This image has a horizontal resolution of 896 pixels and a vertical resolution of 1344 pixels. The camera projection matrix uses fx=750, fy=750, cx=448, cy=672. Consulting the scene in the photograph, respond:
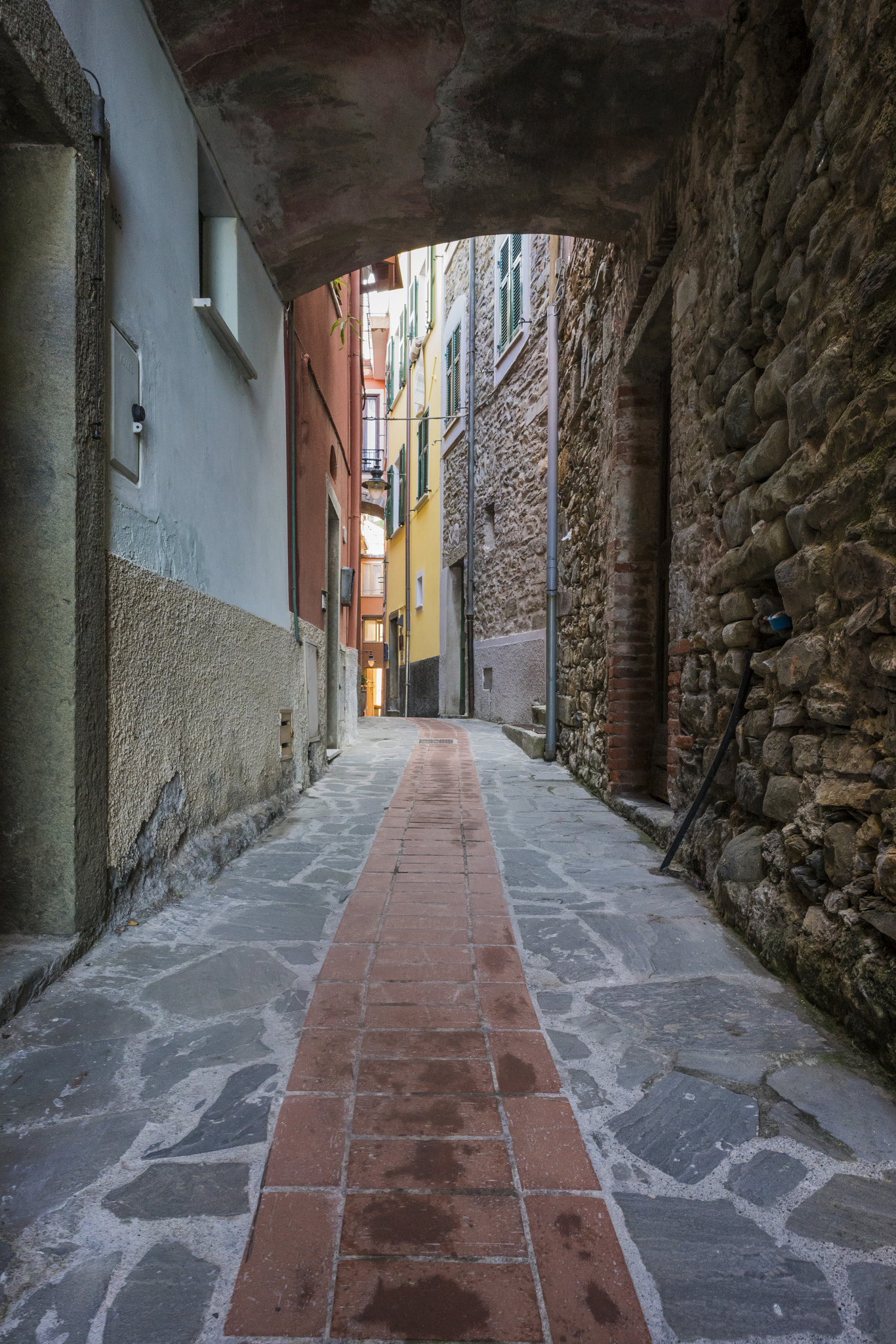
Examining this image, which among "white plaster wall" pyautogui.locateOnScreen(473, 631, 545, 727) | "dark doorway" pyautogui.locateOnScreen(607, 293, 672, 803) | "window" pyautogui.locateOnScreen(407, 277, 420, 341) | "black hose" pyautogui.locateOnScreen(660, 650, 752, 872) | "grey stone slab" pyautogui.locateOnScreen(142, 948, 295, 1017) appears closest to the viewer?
"grey stone slab" pyautogui.locateOnScreen(142, 948, 295, 1017)

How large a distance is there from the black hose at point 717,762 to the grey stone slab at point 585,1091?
143 centimetres

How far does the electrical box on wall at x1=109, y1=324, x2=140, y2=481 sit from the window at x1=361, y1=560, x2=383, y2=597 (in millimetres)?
26375

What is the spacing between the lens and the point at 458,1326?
1005 mm

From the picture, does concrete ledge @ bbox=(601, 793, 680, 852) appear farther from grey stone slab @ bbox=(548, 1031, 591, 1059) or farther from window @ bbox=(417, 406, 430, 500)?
window @ bbox=(417, 406, 430, 500)

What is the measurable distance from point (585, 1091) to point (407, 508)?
1599 cm

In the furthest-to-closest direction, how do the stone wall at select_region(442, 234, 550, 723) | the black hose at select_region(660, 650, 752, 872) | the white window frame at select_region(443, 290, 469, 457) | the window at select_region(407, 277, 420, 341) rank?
the window at select_region(407, 277, 420, 341), the white window frame at select_region(443, 290, 469, 457), the stone wall at select_region(442, 234, 550, 723), the black hose at select_region(660, 650, 752, 872)

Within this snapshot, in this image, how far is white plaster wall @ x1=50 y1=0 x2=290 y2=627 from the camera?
2.33 m

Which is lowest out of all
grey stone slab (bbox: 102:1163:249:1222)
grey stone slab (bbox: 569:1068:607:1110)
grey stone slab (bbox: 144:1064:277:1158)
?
grey stone slab (bbox: 102:1163:249:1222)

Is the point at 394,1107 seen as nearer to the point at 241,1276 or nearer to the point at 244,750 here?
the point at 241,1276

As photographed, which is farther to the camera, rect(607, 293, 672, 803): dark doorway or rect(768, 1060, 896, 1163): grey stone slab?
rect(607, 293, 672, 803): dark doorway

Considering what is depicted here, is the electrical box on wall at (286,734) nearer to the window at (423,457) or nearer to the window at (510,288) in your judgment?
the window at (510,288)

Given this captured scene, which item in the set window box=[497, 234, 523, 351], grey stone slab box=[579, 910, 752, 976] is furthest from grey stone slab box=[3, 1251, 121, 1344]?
window box=[497, 234, 523, 351]

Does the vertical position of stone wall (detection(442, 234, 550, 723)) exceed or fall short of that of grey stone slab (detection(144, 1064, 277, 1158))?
it exceeds it

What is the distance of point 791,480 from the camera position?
225cm
